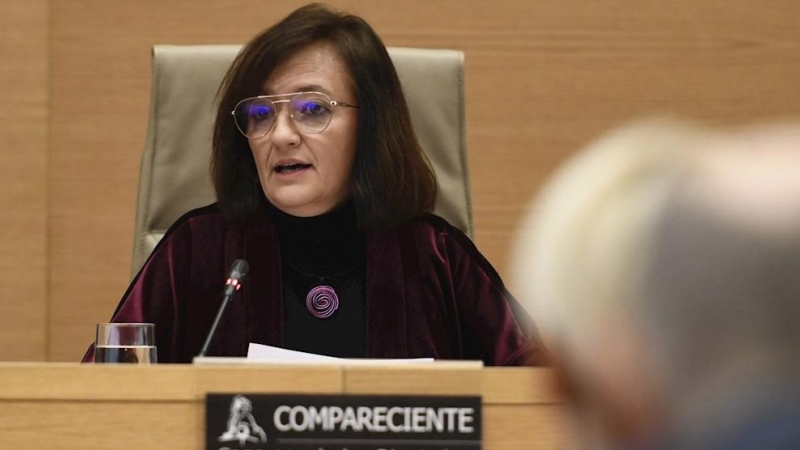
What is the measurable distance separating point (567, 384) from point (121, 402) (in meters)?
0.77

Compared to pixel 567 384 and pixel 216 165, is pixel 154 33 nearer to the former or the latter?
pixel 216 165

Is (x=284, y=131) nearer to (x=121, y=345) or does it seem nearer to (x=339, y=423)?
(x=121, y=345)

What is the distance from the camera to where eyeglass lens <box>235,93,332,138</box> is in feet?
6.69

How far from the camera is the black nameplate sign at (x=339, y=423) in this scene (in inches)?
37.4

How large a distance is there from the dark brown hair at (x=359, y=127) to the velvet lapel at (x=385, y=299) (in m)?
0.04

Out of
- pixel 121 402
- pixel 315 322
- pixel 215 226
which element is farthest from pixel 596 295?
pixel 215 226

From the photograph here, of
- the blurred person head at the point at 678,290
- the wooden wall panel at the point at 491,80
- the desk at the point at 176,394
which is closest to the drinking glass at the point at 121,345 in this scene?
the desk at the point at 176,394

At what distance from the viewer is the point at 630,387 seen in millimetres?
338

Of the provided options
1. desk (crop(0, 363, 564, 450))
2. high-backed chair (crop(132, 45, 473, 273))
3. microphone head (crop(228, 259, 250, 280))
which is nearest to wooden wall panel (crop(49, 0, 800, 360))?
high-backed chair (crop(132, 45, 473, 273))

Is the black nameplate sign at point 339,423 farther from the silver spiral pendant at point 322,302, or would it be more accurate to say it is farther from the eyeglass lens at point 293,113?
the eyeglass lens at point 293,113

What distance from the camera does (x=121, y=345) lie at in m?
1.48

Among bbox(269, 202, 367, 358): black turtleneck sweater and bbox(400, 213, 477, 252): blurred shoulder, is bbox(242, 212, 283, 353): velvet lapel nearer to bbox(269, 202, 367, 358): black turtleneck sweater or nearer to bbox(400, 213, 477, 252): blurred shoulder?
bbox(269, 202, 367, 358): black turtleneck sweater

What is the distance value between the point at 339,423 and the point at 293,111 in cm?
115

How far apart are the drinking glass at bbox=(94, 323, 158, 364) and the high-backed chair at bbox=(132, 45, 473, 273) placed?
2.30ft
